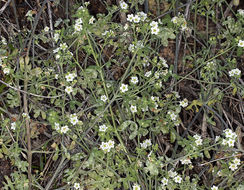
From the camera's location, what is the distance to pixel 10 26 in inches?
103

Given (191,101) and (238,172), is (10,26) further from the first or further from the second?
(238,172)

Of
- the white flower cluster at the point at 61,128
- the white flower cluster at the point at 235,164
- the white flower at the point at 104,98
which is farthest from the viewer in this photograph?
the white flower cluster at the point at 235,164

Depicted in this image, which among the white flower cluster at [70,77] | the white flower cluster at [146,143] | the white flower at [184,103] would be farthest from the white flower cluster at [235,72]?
the white flower cluster at [70,77]

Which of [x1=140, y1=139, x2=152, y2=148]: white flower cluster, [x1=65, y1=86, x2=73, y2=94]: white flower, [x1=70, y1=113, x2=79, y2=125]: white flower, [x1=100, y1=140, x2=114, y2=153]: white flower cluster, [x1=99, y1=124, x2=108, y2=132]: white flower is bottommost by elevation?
→ [x1=140, y1=139, x2=152, y2=148]: white flower cluster

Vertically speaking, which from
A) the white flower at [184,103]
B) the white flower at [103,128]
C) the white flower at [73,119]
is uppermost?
the white flower at [73,119]

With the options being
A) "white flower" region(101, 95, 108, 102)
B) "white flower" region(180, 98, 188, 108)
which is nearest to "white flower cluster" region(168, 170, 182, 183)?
"white flower" region(180, 98, 188, 108)

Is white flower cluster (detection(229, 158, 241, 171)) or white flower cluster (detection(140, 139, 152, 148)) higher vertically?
white flower cluster (detection(140, 139, 152, 148))

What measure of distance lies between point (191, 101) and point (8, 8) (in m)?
1.79

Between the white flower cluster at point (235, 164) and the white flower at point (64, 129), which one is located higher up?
the white flower at point (64, 129)

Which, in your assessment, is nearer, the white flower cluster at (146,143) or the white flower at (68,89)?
the white flower at (68,89)

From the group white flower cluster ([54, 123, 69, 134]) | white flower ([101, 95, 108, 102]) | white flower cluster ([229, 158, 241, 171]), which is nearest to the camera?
white flower cluster ([54, 123, 69, 134])

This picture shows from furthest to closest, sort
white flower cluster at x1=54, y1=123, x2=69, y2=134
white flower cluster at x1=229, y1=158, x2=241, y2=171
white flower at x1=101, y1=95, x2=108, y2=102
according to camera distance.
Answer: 1. white flower cluster at x1=229, y1=158, x2=241, y2=171
2. white flower at x1=101, y1=95, x2=108, y2=102
3. white flower cluster at x1=54, y1=123, x2=69, y2=134

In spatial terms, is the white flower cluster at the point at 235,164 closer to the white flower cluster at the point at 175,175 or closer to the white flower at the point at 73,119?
the white flower cluster at the point at 175,175

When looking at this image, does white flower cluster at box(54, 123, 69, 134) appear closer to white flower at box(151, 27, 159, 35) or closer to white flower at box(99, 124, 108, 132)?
white flower at box(99, 124, 108, 132)
